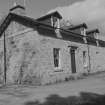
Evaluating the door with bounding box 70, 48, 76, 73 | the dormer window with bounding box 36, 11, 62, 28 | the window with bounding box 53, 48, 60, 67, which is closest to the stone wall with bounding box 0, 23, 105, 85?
the window with bounding box 53, 48, 60, 67

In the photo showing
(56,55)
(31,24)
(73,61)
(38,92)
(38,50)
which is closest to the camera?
(38,92)

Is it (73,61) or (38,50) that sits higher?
(38,50)

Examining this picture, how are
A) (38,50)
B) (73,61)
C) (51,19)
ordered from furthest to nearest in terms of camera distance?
(73,61) → (51,19) → (38,50)

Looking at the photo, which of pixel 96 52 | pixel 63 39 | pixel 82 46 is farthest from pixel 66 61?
pixel 96 52

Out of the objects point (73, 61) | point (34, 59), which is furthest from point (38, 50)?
point (73, 61)

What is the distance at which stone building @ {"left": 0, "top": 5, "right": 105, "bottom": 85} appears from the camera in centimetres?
1240

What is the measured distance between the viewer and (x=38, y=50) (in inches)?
486

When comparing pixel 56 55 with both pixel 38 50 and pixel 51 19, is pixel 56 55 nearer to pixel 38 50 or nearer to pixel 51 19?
pixel 38 50

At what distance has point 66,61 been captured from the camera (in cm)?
1462

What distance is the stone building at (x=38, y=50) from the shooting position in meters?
12.4

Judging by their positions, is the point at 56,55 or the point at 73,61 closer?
the point at 56,55

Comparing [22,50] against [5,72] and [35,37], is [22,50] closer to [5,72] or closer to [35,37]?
[35,37]

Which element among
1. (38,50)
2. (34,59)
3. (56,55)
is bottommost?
(34,59)

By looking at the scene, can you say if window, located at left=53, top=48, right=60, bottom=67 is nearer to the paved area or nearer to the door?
the door
